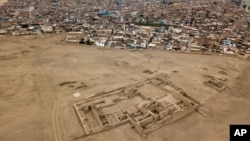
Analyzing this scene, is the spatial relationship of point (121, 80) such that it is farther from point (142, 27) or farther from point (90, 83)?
point (142, 27)

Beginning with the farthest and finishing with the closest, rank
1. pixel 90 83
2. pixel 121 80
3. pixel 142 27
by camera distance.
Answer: pixel 142 27 < pixel 121 80 < pixel 90 83

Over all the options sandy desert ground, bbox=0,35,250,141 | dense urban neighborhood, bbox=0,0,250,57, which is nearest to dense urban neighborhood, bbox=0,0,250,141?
sandy desert ground, bbox=0,35,250,141

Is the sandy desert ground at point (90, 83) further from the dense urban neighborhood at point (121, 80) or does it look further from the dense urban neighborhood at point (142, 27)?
the dense urban neighborhood at point (142, 27)

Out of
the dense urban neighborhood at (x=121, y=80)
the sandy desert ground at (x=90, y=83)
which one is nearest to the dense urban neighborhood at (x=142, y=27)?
the dense urban neighborhood at (x=121, y=80)

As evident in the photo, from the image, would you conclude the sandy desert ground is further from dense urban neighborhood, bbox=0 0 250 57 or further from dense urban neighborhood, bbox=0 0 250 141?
dense urban neighborhood, bbox=0 0 250 57

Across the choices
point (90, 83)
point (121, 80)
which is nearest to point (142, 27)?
point (121, 80)

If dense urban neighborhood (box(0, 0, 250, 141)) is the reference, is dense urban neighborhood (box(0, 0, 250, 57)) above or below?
above

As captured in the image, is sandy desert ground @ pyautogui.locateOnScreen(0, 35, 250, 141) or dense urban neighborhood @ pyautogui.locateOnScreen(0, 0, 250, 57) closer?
sandy desert ground @ pyautogui.locateOnScreen(0, 35, 250, 141)

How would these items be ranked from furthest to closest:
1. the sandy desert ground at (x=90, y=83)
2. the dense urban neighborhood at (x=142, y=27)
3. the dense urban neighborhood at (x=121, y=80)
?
the dense urban neighborhood at (x=142, y=27), the dense urban neighborhood at (x=121, y=80), the sandy desert ground at (x=90, y=83)
